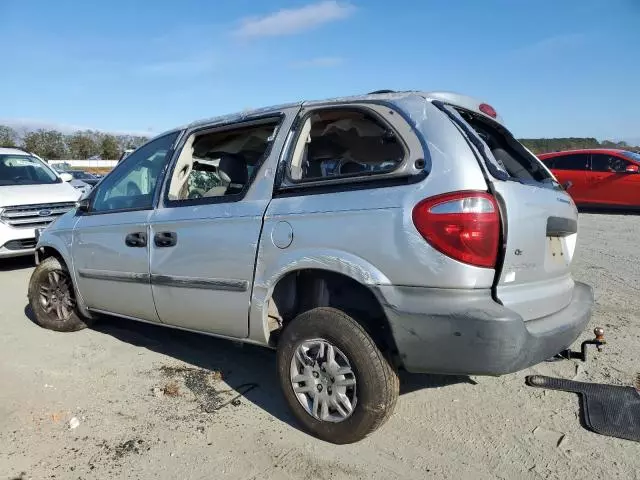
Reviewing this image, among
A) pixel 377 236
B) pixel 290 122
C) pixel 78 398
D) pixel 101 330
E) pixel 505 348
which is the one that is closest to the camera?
pixel 505 348

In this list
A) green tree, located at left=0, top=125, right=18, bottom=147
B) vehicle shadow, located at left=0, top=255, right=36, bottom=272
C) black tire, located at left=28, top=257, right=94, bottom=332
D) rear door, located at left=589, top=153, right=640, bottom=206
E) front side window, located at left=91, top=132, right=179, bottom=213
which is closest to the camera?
front side window, located at left=91, top=132, right=179, bottom=213

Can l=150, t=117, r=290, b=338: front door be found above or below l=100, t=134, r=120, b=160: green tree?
below

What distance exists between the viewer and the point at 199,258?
3.41 metres

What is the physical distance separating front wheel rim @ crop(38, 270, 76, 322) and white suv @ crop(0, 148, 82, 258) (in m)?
2.47

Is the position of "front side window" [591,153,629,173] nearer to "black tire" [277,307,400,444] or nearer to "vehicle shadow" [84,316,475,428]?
"vehicle shadow" [84,316,475,428]

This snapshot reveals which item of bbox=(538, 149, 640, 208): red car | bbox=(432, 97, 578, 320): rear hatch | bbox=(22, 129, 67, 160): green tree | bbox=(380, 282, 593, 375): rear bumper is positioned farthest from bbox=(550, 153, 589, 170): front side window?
bbox=(22, 129, 67, 160): green tree

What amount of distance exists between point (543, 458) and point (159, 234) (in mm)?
2751

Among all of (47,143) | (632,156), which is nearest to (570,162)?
(632,156)

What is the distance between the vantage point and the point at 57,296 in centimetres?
486

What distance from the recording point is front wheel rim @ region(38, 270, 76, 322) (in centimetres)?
479

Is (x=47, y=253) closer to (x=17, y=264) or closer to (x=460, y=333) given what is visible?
(x=17, y=264)

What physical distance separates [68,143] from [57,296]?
86.8m

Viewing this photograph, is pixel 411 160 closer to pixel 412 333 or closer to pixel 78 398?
pixel 412 333

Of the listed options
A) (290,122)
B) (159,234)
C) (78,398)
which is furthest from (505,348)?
(78,398)
